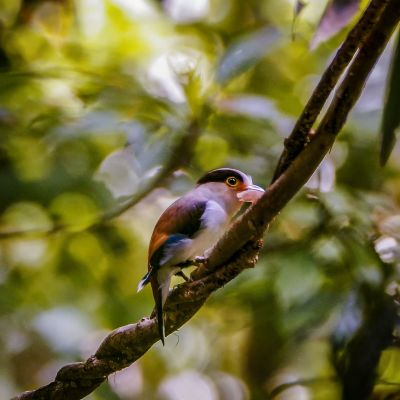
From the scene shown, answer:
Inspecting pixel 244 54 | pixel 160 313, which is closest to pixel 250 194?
pixel 160 313

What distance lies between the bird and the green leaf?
162 millimetres

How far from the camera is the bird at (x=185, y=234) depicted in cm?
96

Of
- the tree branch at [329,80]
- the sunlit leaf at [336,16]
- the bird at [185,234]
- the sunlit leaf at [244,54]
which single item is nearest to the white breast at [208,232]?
the bird at [185,234]

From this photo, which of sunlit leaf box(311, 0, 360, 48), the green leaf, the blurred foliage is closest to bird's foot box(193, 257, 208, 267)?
the green leaf

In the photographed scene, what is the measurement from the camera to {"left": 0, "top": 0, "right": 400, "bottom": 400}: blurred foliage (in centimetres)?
172

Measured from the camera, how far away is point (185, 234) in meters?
0.97

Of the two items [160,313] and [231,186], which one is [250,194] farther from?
[160,313]

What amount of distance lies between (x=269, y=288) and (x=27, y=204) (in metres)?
0.78

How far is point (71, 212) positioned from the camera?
2.25 m

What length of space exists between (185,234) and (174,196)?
95cm

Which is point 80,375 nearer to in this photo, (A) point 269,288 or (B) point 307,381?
(B) point 307,381

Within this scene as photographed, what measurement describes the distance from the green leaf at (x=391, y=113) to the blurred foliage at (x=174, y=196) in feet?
1.75

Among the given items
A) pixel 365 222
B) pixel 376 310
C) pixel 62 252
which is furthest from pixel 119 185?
pixel 376 310

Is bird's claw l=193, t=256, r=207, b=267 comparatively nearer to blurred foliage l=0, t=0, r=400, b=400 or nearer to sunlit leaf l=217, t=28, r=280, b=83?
blurred foliage l=0, t=0, r=400, b=400
